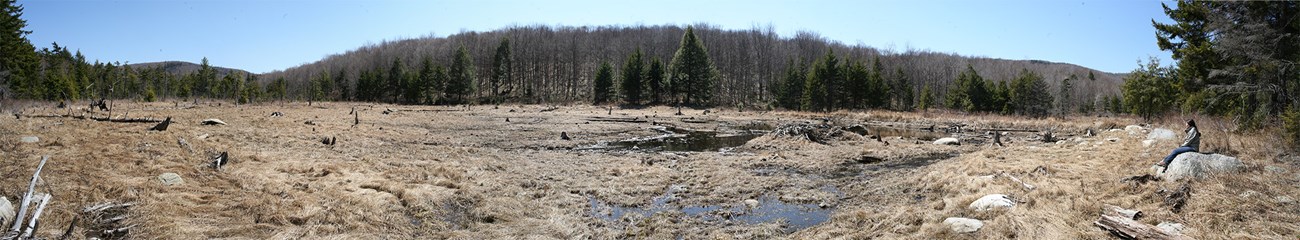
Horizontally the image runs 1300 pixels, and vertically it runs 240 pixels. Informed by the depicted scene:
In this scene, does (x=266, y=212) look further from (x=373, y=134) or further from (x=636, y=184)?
(x=373, y=134)

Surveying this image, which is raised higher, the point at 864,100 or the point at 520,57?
the point at 520,57

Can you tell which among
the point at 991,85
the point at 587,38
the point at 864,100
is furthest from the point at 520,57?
the point at 991,85

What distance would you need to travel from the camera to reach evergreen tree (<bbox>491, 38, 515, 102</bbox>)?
9325cm

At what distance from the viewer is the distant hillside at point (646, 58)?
100750 mm

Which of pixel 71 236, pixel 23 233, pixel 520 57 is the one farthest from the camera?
pixel 520 57

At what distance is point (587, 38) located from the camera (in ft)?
425

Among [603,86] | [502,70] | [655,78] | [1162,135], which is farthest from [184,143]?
[502,70]

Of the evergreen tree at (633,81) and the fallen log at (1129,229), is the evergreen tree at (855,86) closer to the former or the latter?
the evergreen tree at (633,81)

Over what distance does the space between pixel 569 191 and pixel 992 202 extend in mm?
7522

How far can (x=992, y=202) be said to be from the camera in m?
8.34

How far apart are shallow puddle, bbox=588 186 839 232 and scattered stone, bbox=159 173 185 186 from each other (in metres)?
6.22

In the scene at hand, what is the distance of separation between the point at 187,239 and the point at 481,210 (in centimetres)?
379

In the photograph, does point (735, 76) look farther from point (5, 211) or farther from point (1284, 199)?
point (5, 211)

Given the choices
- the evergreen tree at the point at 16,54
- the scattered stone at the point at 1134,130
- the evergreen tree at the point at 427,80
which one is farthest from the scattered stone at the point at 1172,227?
the evergreen tree at the point at 427,80
